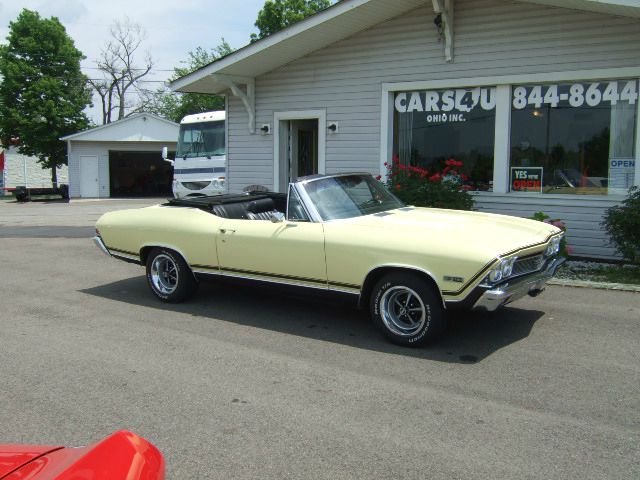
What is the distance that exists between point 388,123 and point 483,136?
68.8 inches

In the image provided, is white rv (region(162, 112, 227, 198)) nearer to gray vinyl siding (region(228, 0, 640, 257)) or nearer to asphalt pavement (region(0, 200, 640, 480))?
gray vinyl siding (region(228, 0, 640, 257))

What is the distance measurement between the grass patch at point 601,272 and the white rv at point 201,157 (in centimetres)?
989

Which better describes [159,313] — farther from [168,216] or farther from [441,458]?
[441,458]

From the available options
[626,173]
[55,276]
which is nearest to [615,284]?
[626,173]

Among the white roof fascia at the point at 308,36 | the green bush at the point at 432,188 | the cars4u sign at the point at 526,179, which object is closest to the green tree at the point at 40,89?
the white roof fascia at the point at 308,36

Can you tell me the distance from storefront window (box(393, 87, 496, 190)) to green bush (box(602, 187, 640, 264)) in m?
2.49

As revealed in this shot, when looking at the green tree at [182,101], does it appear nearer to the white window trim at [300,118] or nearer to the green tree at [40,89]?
the green tree at [40,89]

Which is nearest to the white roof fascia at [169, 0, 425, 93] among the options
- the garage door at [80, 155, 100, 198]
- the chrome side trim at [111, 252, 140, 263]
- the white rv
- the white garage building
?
the white rv

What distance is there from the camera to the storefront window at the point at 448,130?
417 inches

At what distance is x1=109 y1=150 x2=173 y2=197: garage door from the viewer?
3497 centimetres

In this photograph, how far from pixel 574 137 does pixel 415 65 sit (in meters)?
2.95

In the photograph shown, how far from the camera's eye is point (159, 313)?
687 cm

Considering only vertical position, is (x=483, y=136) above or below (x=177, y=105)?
below

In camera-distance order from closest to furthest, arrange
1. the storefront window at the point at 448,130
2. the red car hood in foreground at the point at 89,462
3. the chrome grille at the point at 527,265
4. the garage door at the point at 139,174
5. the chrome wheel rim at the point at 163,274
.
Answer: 1. the red car hood in foreground at the point at 89,462
2. the chrome grille at the point at 527,265
3. the chrome wheel rim at the point at 163,274
4. the storefront window at the point at 448,130
5. the garage door at the point at 139,174
